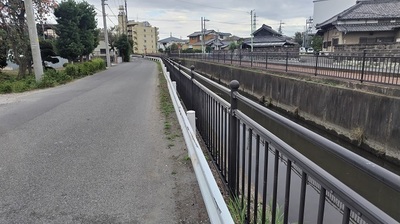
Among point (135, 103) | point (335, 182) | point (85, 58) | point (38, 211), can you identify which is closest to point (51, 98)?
point (135, 103)

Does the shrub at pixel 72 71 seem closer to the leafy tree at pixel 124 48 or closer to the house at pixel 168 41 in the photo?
the leafy tree at pixel 124 48

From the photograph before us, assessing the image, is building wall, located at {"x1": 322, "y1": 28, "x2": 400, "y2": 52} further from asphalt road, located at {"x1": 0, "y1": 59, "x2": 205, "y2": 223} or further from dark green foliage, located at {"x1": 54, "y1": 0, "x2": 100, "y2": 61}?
asphalt road, located at {"x1": 0, "y1": 59, "x2": 205, "y2": 223}

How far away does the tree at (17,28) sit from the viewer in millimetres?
15569

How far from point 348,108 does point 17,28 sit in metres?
17.2

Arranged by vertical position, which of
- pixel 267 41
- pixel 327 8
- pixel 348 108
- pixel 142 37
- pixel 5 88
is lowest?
pixel 348 108

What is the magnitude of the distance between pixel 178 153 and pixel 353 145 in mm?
5776

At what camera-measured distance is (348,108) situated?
28.1 feet

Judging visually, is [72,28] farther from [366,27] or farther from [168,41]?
[168,41]

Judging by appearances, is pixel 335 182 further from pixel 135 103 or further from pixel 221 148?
pixel 135 103

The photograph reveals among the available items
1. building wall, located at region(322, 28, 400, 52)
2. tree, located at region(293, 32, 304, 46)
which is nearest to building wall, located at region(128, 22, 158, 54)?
tree, located at region(293, 32, 304, 46)

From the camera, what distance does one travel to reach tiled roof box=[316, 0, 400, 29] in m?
27.2

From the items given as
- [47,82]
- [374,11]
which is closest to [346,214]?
[47,82]

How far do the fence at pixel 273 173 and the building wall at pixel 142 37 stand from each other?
333ft

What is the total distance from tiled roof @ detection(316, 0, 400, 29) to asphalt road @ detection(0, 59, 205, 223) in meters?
27.1
